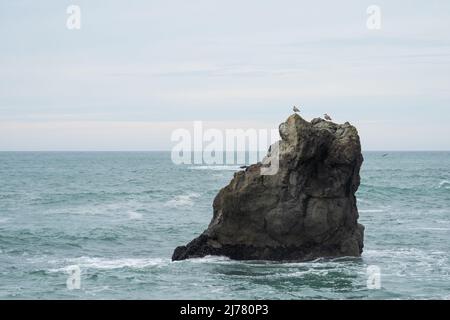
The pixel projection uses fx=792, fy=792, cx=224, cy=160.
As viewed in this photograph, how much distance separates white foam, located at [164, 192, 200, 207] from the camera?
63.5 m

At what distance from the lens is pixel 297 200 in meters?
30.6

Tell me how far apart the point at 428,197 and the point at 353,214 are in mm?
41718

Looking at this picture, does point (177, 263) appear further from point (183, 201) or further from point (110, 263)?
point (183, 201)

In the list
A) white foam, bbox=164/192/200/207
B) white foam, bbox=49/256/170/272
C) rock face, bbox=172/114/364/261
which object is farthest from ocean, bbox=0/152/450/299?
white foam, bbox=164/192/200/207

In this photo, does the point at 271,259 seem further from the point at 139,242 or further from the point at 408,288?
the point at 139,242

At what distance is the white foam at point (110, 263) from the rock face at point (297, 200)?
3.16 meters

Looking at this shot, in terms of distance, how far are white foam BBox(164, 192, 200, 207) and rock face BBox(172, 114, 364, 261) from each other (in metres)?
31.4

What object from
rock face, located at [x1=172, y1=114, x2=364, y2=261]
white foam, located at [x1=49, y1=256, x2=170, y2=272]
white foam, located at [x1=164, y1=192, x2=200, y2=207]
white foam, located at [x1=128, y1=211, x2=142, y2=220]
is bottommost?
white foam, located at [x1=164, y1=192, x2=200, y2=207]

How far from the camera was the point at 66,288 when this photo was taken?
91.5 feet

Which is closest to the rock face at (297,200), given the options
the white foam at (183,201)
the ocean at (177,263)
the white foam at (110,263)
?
the ocean at (177,263)

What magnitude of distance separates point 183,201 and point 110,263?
1307 inches

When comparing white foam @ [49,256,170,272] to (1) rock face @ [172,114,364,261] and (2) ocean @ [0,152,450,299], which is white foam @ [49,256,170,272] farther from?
(1) rock face @ [172,114,364,261]

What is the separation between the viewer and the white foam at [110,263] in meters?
32.3

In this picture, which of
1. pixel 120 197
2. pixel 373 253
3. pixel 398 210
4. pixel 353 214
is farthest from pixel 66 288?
pixel 120 197
